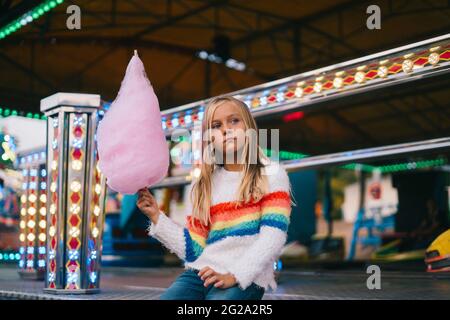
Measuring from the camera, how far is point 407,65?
4.20 m

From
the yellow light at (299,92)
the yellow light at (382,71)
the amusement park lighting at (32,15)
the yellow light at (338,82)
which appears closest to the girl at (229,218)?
the yellow light at (382,71)

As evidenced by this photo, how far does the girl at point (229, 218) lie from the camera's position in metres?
1.96

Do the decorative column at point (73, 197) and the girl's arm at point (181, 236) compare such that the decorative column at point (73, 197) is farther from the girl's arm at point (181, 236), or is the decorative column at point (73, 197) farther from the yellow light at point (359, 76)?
the girl's arm at point (181, 236)

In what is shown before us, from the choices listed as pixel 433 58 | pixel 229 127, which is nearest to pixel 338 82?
pixel 433 58

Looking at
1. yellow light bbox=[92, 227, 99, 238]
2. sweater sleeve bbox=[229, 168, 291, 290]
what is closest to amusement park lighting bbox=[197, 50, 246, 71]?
yellow light bbox=[92, 227, 99, 238]

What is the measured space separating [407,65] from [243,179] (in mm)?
2559

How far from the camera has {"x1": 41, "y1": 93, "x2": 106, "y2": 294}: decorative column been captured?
14.9 ft

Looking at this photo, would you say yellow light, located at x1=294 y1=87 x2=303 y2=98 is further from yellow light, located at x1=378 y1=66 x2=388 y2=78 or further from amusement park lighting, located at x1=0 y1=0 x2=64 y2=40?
amusement park lighting, located at x1=0 y1=0 x2=64 y2=40

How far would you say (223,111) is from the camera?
209 cm

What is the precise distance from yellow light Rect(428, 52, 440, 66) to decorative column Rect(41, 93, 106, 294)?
241cm

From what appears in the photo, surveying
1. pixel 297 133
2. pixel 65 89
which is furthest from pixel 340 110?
pixel 65 89

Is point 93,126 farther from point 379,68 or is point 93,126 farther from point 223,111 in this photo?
point 223,111

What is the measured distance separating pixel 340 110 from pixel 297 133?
1454 millimetres

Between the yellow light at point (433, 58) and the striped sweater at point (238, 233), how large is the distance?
7.62 feet
